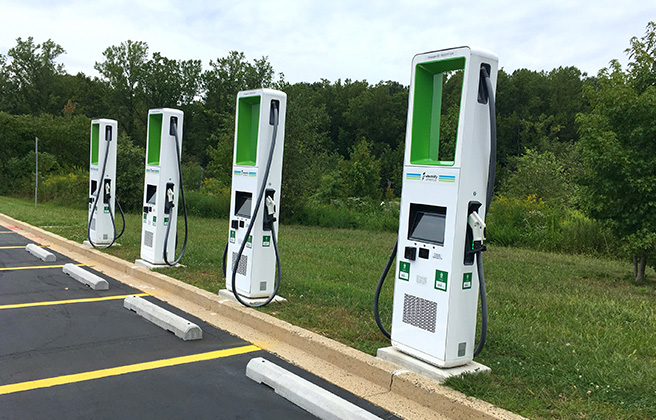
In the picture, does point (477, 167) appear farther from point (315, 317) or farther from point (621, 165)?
point (621, 165)

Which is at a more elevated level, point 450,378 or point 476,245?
point 476,245

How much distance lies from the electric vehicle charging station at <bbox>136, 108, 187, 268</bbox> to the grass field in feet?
1.80

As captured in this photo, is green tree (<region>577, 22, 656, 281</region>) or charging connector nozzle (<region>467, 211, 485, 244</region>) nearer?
charging connector nozzle (<region>467, 211, 485, 244</region>)

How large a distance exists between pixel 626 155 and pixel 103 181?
1021 centimetres

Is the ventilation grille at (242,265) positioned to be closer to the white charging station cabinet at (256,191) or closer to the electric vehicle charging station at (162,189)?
the white charging station cabinet at (256,191)

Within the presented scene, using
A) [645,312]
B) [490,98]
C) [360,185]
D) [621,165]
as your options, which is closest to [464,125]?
[490,98]

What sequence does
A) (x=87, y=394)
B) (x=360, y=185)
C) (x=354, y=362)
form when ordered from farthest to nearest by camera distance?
(x=360, y=185) → (x=354, y=362) → (x=87, y=394)

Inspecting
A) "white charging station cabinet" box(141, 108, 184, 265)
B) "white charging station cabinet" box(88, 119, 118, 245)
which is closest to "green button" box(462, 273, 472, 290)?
"white charging station cabinet" box(141, 108, 184, 265)

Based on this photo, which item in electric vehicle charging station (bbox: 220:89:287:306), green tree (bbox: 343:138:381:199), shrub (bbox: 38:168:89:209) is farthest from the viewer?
green tree (bbox: 343:138:381:199)

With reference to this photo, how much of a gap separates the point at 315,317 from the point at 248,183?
6.48 feet

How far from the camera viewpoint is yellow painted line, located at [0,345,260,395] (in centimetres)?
433

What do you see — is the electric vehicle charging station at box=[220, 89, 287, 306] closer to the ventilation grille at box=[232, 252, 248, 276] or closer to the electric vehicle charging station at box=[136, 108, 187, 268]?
the ventilation grille at box=[232, 252, 248, 276]

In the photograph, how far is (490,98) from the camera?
4.45 m

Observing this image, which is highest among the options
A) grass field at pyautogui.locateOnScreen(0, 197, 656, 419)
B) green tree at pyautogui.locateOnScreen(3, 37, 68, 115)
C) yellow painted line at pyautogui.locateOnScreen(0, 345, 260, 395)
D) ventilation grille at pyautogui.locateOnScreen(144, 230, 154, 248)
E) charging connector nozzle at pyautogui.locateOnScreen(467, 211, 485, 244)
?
green tree at pyautogui.locateOnScreen(3, 37, 68, 115)
